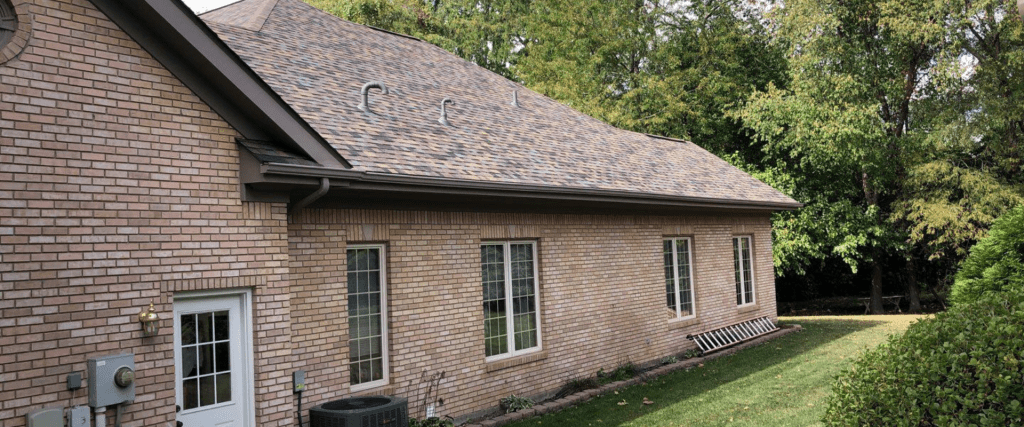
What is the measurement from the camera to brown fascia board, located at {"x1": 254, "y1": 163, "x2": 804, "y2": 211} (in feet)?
24.5

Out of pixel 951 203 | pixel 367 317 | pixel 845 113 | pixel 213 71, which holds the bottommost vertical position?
pixel 367 317

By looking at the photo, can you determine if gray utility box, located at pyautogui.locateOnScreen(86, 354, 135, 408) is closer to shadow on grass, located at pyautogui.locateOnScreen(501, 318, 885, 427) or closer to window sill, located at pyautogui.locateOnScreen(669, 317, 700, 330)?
shadow on grass, located at pyautogui.locateOnScreen(501, 318, 885, 427)

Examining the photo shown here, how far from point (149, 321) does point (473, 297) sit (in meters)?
5.05

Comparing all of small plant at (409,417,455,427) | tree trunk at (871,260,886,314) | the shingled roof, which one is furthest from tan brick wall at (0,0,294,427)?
tree trunk at (871,260,886,314)

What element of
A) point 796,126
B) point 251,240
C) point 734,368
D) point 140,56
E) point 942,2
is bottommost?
point 734,368

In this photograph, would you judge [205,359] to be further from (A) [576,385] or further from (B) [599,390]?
(B) [599,390]

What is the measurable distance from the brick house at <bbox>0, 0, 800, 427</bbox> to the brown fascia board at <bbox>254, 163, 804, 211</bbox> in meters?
0.04

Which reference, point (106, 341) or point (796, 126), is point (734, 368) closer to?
point (106, 341)

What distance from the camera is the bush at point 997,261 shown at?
866cm

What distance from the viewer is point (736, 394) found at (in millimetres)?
11609

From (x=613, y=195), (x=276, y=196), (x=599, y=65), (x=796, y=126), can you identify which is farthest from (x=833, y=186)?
(x=276, y=196)

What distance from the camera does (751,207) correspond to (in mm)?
18000

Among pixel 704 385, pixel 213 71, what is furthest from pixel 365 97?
pixel 704 385

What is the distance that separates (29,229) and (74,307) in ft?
2.35
